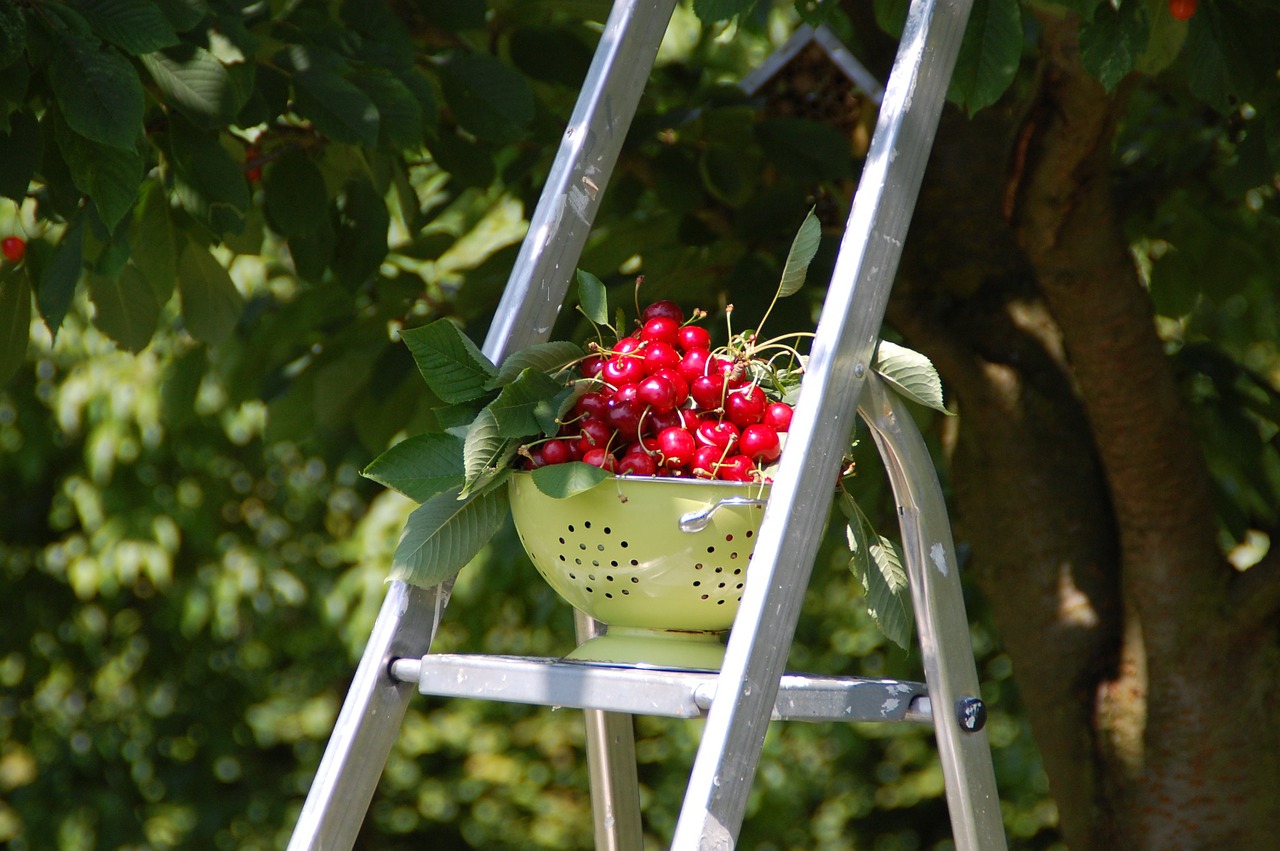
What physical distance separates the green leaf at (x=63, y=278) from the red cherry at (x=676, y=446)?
79cm

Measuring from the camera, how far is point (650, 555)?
2.58 feet

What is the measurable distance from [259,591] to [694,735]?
51.0 inches

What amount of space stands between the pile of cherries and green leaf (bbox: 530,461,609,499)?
0.03m

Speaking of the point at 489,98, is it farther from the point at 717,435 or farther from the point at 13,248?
the point at 717,435

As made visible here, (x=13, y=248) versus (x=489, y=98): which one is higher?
(x=489, y=98)

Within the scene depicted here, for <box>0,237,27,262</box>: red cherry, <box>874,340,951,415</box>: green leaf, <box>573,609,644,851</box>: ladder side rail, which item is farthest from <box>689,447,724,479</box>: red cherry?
<box>0,237,27,262</box>: red cherry

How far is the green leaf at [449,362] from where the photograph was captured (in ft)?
2.64

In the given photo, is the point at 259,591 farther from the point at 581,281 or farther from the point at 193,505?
the point at 581,281

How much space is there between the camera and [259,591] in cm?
366

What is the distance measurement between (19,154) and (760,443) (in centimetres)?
74

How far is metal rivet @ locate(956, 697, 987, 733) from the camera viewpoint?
0.76 meters

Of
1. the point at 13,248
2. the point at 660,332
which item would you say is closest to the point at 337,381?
the point at 13,248

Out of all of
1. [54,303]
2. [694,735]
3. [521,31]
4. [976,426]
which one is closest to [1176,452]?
[976,426]

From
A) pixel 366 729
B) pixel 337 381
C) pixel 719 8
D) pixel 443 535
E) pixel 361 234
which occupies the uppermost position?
pixel 719 8
